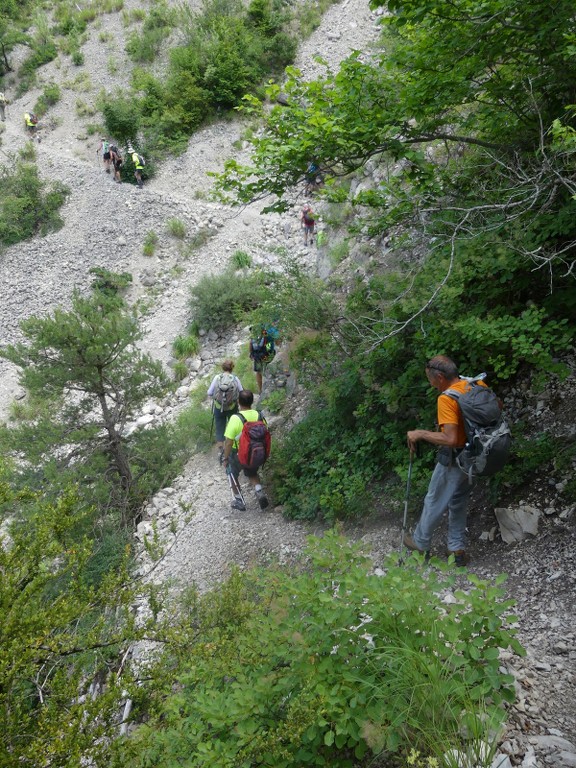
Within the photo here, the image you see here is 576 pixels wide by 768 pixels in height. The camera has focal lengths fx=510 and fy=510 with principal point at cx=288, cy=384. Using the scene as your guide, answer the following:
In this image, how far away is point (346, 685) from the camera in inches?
92.2

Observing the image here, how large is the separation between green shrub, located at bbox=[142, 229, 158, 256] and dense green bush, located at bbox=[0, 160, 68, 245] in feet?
12.1

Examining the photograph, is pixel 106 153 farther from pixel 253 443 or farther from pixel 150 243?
pixel 253 443

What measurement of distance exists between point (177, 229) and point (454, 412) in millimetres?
15174

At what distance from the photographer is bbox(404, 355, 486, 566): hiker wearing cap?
374cm

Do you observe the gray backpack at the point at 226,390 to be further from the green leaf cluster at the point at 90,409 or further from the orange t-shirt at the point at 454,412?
the orange t-shirt at the point at 454,412

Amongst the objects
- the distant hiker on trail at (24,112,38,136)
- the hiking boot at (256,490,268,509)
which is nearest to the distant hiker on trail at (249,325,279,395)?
the hiking boot at (256,490,268,509)

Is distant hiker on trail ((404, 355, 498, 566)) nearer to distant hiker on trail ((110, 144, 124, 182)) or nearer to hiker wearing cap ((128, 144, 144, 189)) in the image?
hiker wearing cap ((128, 144, 144, 189))

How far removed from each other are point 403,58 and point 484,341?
7.86ft

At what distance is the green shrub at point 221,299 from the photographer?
13.0 metres

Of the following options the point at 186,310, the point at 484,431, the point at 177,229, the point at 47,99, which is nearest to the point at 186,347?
the point at 186,310

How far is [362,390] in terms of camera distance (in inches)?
242

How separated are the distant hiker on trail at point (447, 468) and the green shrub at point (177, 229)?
579 inches

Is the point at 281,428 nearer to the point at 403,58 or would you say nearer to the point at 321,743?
the point at 403,58

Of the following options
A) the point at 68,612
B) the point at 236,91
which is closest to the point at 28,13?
the point at 236,91
